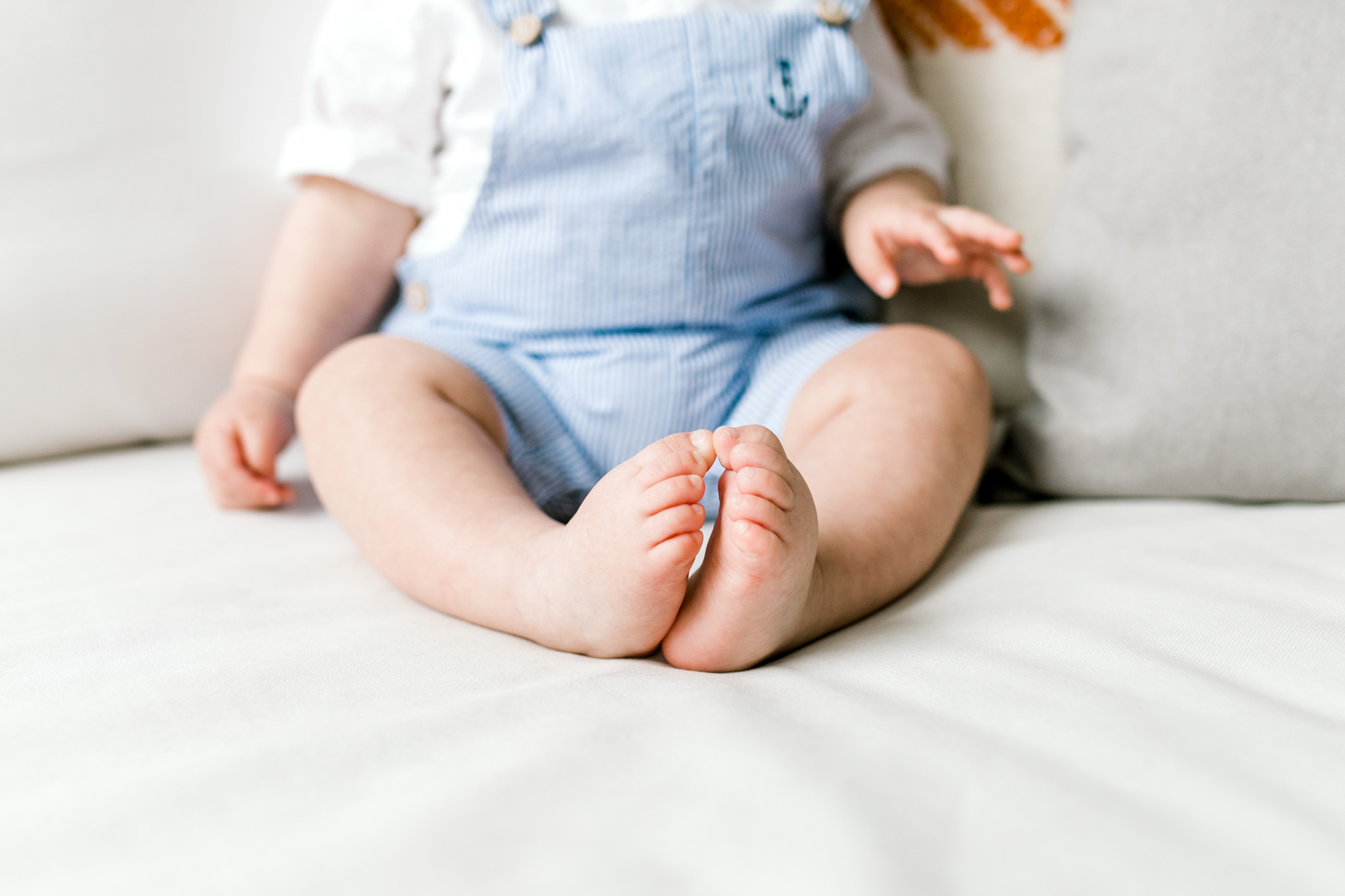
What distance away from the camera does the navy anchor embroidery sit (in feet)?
2.49

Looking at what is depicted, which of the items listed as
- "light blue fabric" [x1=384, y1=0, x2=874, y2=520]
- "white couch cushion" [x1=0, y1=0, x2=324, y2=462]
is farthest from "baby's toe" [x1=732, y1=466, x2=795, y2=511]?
"white couch cushion" [x1=0, y1=0, x2=324, y2=462]

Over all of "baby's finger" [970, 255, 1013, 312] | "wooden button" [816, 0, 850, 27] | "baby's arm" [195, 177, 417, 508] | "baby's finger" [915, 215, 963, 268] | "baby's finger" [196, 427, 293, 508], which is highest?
"wooden button" [816, 0, 850, 27]

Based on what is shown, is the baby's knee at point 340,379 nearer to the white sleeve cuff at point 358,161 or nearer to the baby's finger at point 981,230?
the white sleeve cuff at point 358,161

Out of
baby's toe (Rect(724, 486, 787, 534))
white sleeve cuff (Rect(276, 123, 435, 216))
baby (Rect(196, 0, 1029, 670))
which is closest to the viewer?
baby's toe (Rect(724, 486, 787, 534))

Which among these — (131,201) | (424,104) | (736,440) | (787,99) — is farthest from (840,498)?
(131,201)

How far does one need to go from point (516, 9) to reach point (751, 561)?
0.50 metres

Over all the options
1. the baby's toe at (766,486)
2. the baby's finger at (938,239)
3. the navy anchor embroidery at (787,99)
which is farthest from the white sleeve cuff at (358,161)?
the baby's toe at (766,486)

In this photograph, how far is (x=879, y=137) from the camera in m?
0.85

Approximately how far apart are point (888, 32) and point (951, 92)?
0.09 metres

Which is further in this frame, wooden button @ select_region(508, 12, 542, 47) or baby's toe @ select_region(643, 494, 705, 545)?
wooden button @ select_region(508, 12, 542, 47)

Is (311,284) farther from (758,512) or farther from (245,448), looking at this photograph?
(758,512)

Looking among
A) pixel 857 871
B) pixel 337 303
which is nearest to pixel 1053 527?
pixel 857 871

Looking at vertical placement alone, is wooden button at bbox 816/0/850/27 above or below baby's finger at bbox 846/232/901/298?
above

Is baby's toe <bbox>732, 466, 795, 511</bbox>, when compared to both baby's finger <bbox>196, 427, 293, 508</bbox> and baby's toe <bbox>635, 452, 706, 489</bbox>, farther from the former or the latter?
baby's finger <bbox>196, 427, 293, 508</bbox>
